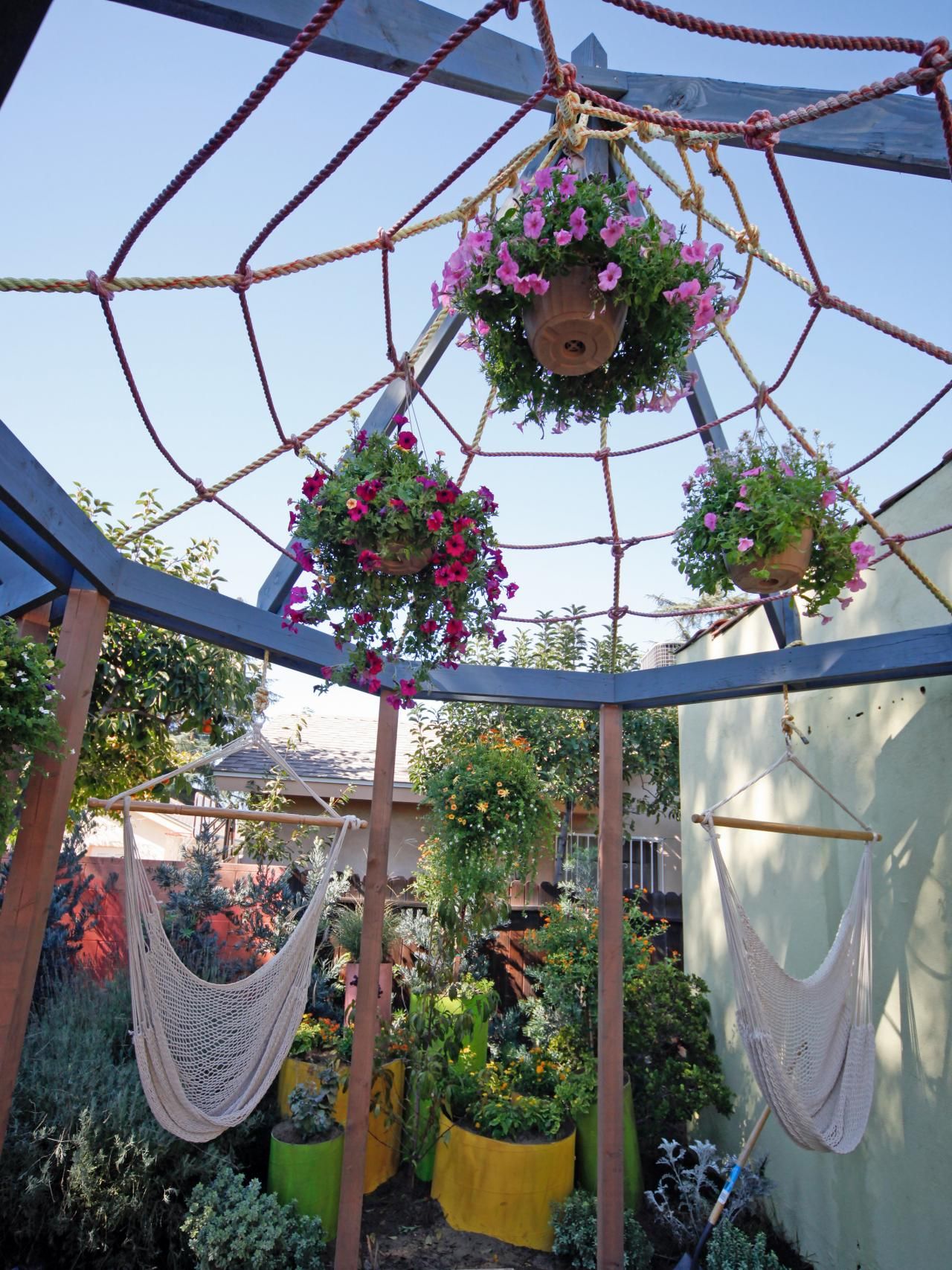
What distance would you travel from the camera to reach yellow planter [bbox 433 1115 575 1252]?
11.0 feet

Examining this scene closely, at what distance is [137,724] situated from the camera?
11.1ft

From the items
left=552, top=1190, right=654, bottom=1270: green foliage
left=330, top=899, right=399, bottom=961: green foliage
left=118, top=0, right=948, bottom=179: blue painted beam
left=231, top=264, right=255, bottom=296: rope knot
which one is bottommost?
left=552, top=1190, right=654, bottom=1270: green foliage

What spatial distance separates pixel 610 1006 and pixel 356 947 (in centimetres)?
187

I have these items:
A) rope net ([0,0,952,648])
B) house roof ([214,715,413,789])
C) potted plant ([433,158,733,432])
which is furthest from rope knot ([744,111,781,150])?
house roof ([214,715,413,789])

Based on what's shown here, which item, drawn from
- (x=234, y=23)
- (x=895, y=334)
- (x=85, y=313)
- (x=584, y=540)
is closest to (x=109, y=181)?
(x=85, y=313)

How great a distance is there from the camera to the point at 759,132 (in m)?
1.46

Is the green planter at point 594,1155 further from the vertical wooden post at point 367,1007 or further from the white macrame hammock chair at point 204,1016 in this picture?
Result: the white macrame hammock chair at point 204,1016

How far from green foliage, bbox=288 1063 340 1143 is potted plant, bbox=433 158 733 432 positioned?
9.50 feet

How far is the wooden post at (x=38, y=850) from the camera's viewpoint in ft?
6.56

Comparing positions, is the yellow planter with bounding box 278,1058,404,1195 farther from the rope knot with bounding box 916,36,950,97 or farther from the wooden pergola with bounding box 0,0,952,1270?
the rope knot with bounding box 916,36,950,97

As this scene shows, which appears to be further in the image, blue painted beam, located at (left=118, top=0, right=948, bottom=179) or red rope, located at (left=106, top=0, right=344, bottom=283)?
blue painted beam, located at (left=118, top=0, right=948, bottom=179)

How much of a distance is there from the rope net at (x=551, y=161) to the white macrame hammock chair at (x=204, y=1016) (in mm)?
993

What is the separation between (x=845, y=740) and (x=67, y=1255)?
331cm

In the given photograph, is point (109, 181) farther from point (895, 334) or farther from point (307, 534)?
point (895, 334)
